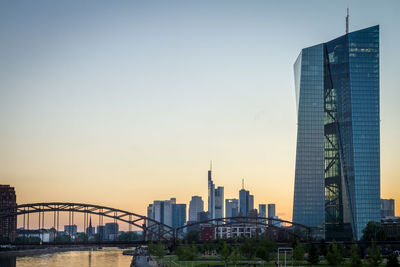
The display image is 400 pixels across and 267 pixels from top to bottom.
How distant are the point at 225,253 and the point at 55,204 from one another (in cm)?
6181

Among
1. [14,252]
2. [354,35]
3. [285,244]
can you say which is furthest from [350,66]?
[14,252]

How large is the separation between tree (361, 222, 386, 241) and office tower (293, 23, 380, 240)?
21.1ft

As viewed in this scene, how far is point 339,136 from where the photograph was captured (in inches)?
7023

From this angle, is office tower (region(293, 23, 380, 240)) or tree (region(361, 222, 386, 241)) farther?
office tower (region(293, 23, 380, 240))

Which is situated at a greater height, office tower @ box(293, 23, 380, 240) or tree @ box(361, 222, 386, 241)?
office tower @ box(293, 23, 380, 240)

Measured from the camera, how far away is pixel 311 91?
185 meters

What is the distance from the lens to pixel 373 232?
159875 mm

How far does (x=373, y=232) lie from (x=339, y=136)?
34109 millimetres

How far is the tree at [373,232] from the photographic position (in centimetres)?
15638

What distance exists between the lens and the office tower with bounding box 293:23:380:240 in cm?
17000

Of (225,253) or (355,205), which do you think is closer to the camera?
(225,253)

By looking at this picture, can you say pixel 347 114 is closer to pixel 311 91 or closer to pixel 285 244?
pixel 311 91

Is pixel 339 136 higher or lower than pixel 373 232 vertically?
higher

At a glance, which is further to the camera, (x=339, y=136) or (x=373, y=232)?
(x=339, y=136)
